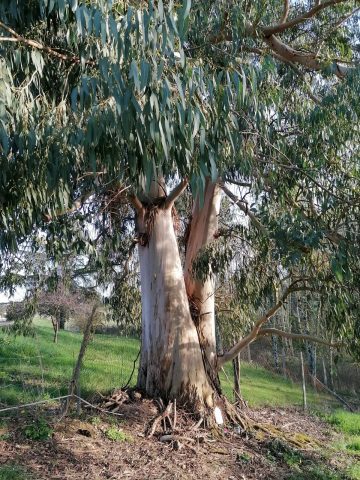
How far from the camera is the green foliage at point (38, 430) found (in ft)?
18.1

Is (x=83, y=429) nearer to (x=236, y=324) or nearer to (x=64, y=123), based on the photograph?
(x=64, y=123)

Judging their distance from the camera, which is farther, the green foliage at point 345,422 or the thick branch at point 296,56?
the green foliage at point 345,422

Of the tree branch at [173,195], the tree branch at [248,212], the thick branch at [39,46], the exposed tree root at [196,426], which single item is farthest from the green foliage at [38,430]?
the thick branch at [39,46]

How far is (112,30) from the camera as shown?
118 inches

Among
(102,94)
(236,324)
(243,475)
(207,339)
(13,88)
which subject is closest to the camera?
(102,94)

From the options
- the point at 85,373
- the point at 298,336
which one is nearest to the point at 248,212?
the point at 298,336

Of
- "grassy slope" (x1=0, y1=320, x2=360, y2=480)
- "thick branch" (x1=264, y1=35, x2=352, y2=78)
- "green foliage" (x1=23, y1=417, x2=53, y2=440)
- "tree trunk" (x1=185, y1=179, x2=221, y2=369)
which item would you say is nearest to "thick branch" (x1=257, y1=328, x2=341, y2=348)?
"tree trunk" (x1=185, y1=179, x2=221, y2=369)

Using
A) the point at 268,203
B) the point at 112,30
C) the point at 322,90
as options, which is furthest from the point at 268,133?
the point at 112,30

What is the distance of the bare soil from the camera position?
5.09 m

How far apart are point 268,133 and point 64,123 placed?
9.50ft

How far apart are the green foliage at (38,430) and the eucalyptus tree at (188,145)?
1647 mm

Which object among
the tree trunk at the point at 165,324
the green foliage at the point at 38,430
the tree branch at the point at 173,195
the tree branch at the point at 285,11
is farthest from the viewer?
the tree branch at the point at 173,195

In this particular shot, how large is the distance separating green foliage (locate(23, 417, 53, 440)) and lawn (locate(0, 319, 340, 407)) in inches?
48.7

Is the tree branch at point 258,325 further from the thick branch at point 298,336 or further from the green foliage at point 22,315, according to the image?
the green foliage at point 22,315
